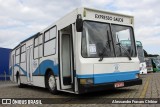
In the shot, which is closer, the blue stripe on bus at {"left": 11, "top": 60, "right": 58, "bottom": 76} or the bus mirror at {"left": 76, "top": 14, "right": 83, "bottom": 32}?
the bus mirror at {"left": 76, "top": 14, "right": 83, "bottom": 32}


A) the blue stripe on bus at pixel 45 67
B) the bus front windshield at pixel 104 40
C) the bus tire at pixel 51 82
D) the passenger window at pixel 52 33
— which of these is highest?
the passenger window at pixel 52 33

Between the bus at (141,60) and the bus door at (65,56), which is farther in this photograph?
the bus at (141,60)

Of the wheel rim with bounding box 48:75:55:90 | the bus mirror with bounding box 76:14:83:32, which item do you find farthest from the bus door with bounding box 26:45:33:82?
the bus mirror with bounding box 76:14:83:32

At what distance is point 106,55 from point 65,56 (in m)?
1.92

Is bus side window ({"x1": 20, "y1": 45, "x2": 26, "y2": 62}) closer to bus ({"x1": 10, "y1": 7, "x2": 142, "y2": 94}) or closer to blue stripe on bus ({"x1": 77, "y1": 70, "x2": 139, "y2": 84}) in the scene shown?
bus ({"x1": 10, "y1": 7, "x2": 142, "y2": 94})

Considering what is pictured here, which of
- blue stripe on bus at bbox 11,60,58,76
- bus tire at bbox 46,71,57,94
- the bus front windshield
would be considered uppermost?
the bus front windshield

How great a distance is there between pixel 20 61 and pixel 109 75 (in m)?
9.23

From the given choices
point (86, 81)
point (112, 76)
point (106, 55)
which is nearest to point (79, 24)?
point (106, 55)

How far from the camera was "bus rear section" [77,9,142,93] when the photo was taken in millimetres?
9086

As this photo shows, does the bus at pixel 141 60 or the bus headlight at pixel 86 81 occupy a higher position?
the bus at pixel 141 60

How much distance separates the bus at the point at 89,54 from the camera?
915 cm

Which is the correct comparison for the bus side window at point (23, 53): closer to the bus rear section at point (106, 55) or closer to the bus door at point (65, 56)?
the bus door at point (65, 56)

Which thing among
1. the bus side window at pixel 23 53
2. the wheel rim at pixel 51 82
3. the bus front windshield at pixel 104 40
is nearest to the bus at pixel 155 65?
the bus side window at pixel 23 53

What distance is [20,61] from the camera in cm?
1748
